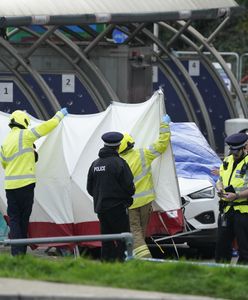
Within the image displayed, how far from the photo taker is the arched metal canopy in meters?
16.4

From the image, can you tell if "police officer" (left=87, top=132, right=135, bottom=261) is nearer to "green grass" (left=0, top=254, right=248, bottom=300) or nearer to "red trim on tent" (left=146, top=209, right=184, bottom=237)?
"red trim on tent" (left=146, top=209, right=184, bottom=237)

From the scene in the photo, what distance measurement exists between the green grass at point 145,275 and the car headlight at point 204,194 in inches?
139

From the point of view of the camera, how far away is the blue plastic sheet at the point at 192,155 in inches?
560

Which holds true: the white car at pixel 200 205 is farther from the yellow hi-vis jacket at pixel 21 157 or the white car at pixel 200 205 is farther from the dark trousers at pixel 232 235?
the yellow hi-vis jacket at pixel 21 157

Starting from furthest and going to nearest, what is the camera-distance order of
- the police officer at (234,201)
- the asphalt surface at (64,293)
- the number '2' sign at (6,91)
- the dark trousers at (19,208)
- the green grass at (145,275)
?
1. the number '2' sign at (6,91)
2. the dark trousers at (19,208)
3. the police officer at (234,201)
4. the green grass at (145,275)
5. the asphalt surface at (64,293)

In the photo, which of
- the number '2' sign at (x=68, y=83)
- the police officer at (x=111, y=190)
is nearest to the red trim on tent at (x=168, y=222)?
the police officer at (x=111, y=190)

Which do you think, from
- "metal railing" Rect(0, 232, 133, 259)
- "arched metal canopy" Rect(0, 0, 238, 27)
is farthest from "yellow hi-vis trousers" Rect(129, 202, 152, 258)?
"arched metal canopy" Rect(0, 0, 238, 27)

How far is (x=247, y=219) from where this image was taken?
477 inches

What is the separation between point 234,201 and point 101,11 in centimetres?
629

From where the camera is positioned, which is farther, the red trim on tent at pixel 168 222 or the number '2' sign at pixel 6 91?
the number '2' sign at pixel 6 91

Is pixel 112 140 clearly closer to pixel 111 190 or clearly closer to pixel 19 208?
pixel 111 190

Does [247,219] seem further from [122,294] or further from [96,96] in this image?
[96,96]

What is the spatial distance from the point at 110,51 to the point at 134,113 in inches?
243

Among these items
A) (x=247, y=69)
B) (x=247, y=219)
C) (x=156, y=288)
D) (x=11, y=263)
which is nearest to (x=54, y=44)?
(x=247, y=219)
